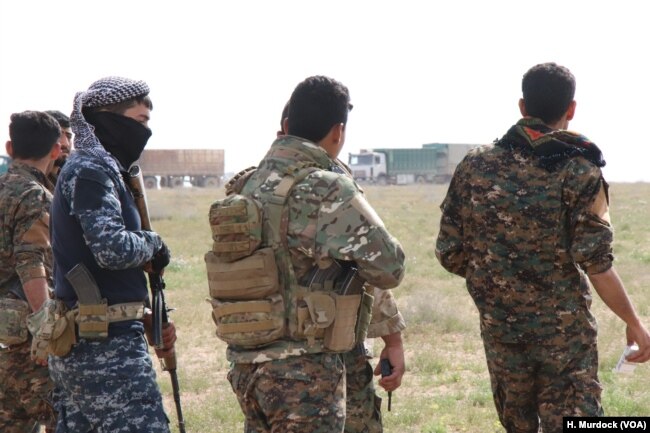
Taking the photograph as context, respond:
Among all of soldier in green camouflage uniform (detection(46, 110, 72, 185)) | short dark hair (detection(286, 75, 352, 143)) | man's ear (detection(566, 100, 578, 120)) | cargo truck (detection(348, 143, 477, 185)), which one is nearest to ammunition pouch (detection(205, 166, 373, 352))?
short dark hair (detection(286, 75, 352, 143))

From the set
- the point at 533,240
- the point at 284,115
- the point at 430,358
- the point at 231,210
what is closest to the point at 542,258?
the point at 533,240

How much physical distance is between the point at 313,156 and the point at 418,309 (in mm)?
7052

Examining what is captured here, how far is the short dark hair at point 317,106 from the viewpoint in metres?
3.50

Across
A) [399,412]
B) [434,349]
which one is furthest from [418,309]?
[399,412]

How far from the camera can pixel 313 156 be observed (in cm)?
349

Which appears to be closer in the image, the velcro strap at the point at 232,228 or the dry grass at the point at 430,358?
the velcro strap at the point at 232,228

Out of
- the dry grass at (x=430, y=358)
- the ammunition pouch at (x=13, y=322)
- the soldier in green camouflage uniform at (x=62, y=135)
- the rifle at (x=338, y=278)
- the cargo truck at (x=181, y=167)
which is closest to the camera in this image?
the rifle at (x=338, y=278)

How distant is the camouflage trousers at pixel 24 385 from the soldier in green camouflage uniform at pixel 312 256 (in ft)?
5.43

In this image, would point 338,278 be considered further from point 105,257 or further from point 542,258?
point 542,258

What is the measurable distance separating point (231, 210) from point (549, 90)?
63.4 inches

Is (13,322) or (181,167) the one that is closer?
(13,322)

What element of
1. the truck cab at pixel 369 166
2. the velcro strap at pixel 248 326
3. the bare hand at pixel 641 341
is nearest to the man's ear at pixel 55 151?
the velcro strap at pixel 248 326

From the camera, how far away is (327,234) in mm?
3301

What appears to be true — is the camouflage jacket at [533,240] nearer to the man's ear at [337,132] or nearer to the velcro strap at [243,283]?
the man's ear at [337,132]
